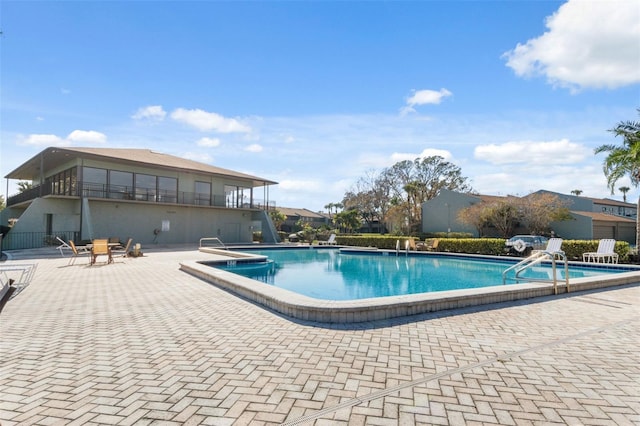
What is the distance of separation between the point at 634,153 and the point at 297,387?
15.7 meters

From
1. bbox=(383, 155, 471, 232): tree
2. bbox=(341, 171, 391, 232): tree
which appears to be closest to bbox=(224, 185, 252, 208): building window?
bbox=(341, 171, 391, 232): tree

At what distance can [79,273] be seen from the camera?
9.56m

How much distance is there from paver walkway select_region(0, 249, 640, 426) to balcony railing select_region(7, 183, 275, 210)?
18.1m

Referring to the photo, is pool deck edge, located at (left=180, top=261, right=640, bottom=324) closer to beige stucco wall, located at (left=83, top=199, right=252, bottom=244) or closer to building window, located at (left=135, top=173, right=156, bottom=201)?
beige stucco wall, located at (left=83, top=199, right=252, bottom=244)

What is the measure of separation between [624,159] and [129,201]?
25.6 metres

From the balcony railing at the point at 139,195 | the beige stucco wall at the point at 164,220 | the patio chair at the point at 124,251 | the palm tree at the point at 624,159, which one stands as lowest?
the patio chair at the point at 124,251

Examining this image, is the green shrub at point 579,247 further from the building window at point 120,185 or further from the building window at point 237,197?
the building window at point 120,185

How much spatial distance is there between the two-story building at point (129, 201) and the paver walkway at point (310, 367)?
17.3m

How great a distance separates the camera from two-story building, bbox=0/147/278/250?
63.9 ft

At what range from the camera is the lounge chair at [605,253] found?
522 inches

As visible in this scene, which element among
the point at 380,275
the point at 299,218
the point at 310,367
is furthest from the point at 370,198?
the point at 310,367

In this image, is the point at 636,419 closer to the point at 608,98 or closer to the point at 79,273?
Result: the point at 79,273

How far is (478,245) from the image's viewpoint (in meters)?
18.0

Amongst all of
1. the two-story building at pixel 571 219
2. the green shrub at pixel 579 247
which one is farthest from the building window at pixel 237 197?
the green shrub at pixel 579 247
